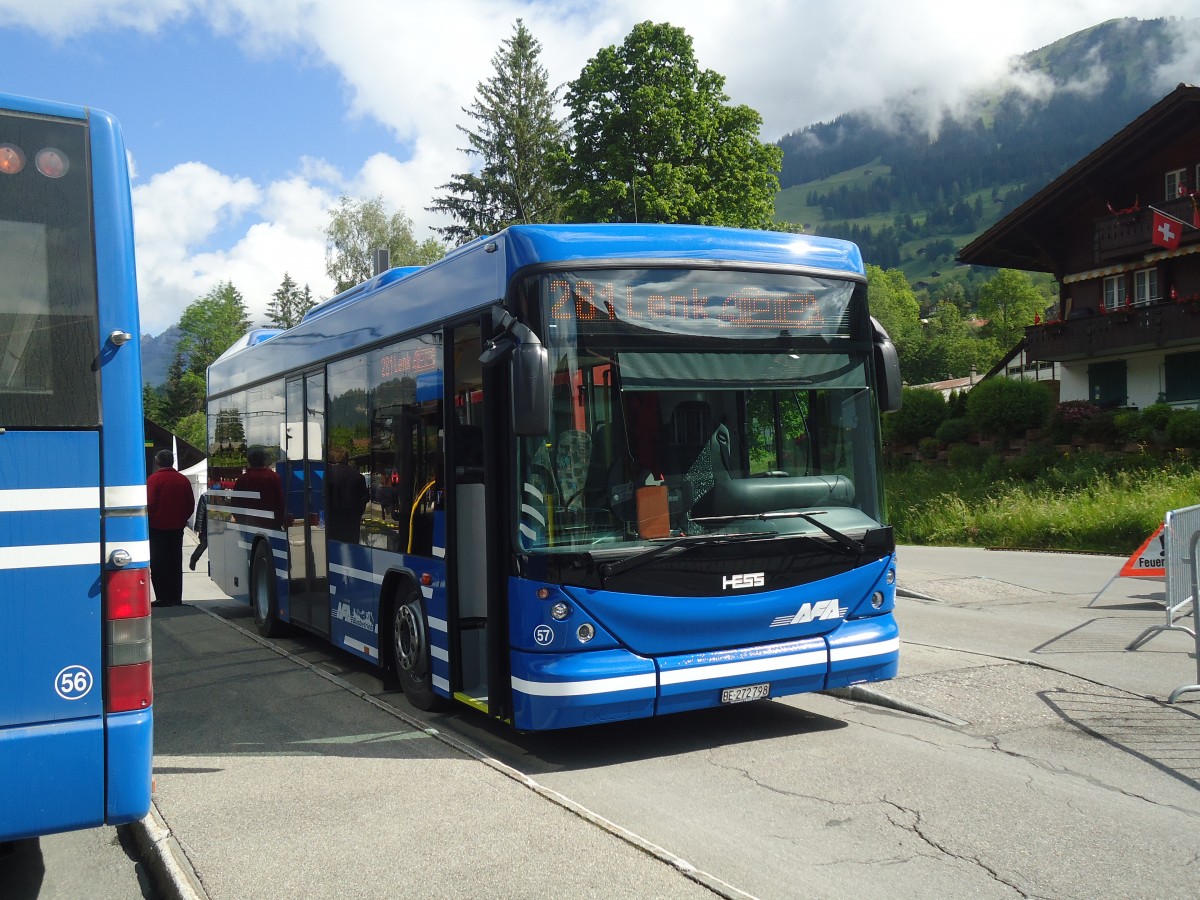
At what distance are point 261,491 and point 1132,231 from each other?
3255 centimetres

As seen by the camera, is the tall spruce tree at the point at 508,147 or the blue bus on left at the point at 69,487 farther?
the tall spruce tree at the point at 508,147

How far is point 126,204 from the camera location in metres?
4.37

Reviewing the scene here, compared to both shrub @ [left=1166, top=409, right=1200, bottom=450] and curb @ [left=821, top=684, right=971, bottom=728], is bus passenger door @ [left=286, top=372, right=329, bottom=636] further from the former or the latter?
shrub @ [left=1166, top=409, right=1200, bottom=450]

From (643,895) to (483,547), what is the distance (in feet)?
9.54

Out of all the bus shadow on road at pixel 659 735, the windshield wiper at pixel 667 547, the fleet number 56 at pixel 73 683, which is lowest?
the bus shadow on road at pixel 659 735

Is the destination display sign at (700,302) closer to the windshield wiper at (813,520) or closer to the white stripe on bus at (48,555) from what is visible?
the windshield wiper at (813,520)

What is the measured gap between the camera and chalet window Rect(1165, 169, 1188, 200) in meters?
35.8

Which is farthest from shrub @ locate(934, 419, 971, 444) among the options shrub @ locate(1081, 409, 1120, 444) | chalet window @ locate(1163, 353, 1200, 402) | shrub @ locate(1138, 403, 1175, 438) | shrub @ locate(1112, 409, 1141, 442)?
chalet window @ locate(1163, 353, 1200, 402)

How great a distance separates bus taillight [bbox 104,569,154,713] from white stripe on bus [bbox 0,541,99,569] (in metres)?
0.10

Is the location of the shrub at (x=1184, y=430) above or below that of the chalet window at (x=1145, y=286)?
below

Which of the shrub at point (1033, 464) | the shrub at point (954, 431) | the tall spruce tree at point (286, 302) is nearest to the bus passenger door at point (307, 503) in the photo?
the shrub at point (1033, 464)

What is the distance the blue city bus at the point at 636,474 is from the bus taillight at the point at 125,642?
228 centimetres

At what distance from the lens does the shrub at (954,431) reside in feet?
106

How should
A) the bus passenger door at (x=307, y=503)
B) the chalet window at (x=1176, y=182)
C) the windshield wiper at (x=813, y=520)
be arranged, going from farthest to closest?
the chalet window at (x=1176, y=182) < the bus passenger door at (x=307, y=503) < the windshield wiper at (x=813, y=520)
